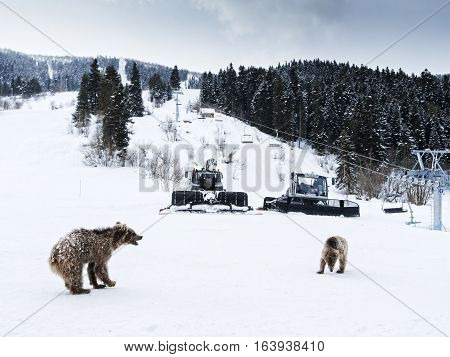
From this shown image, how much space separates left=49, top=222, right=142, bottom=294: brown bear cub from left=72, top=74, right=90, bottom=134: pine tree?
57729mm

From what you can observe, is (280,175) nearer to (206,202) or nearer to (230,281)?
(206,202)

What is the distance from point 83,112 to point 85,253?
65.0 meters

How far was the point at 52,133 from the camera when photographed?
6009 cm

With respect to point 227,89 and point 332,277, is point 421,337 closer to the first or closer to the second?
point 332,277

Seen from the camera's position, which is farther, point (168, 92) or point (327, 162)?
point (168, 92)

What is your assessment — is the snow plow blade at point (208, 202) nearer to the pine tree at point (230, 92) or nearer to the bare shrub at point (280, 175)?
the bare shrub at point (280, 175)

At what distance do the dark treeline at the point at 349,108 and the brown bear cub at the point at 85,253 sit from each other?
171 feet

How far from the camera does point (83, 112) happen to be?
217ft

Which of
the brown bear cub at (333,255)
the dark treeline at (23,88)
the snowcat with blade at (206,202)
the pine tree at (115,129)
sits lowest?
the brown bear cub at (333,255)

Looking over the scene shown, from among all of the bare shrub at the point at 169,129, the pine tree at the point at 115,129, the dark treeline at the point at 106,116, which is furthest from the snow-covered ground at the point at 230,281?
the bare shrub at the point at 169,129

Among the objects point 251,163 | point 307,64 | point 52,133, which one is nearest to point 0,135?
point 52,133

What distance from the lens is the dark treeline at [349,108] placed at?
217ft

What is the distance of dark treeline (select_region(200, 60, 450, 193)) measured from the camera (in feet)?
217

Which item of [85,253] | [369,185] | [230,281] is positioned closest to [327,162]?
[369,185]
